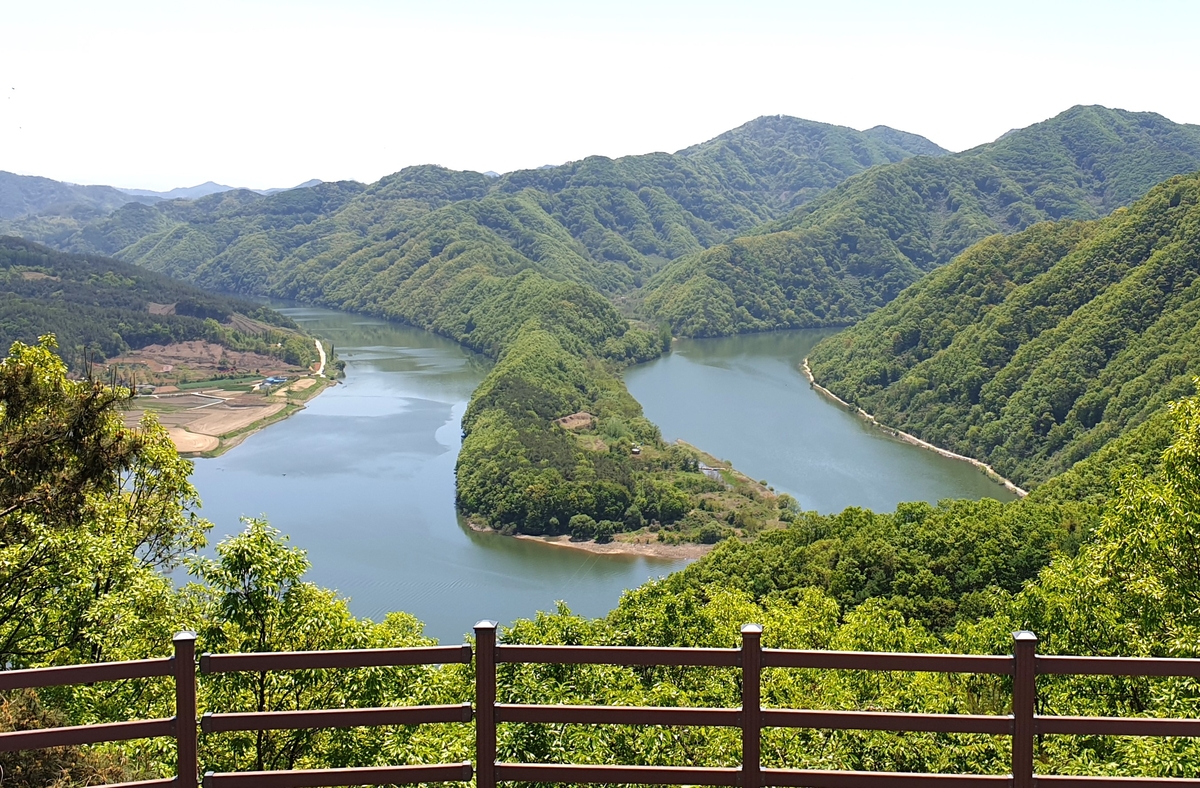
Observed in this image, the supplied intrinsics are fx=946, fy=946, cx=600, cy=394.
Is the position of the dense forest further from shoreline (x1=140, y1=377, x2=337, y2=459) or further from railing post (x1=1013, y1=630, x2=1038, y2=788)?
shoreline (x1=140, y1=377, x2=337, y2=459)

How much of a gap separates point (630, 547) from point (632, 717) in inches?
1827

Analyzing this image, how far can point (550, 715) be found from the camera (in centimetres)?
419

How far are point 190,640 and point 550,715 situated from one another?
5.07 feet

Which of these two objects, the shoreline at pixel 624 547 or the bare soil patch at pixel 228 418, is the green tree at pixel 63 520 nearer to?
the shoreline at pixel 624 547

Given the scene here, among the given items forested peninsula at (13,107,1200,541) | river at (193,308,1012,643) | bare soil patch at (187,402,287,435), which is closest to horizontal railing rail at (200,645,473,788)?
river at (193,308,1012,643)

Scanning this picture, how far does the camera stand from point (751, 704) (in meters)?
4.09

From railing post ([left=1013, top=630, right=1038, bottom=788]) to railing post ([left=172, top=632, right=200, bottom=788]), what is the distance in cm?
340

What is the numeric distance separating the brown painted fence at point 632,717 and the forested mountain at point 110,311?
94.6 meters

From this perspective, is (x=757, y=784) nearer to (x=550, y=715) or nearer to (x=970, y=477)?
(x=550, y=715)

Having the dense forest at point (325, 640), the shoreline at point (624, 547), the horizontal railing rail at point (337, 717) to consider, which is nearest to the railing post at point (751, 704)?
the horizontal railing rail at point (337, 717)

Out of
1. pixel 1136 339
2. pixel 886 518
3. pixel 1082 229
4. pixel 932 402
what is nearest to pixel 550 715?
pixel 886 518

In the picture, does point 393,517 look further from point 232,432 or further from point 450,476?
point 232,432

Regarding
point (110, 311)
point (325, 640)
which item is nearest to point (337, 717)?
point (325, 640)

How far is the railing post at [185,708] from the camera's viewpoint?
153 inches
